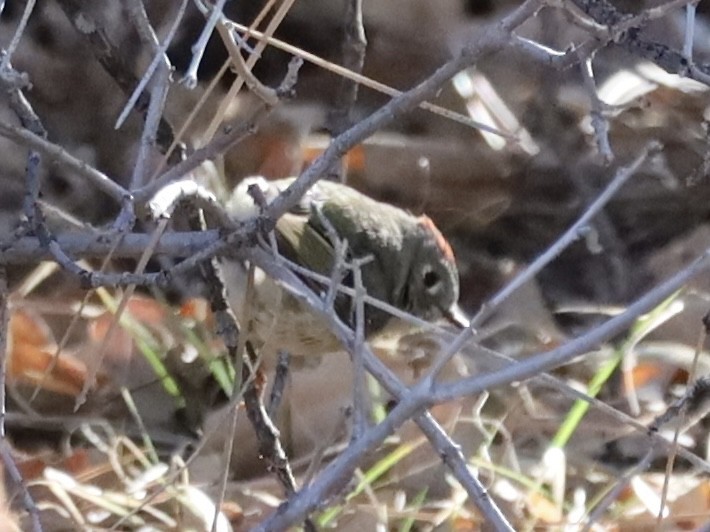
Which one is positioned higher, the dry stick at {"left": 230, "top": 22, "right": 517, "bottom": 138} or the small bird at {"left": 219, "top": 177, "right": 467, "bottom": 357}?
the dry stick at {"left": 230, "top": 22, "right": 517, "bottom": 138}

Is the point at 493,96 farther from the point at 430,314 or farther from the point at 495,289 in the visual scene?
the point at 430,314

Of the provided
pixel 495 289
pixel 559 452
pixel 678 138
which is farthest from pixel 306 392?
pixel 678 138

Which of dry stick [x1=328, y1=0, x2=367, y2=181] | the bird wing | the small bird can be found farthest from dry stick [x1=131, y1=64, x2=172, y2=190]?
dry stick [x1=328, y1=0, x2=367, y2=181]

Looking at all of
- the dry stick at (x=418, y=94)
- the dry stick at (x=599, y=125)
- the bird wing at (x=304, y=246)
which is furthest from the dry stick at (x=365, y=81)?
the bird wing at (x=304, y=246)

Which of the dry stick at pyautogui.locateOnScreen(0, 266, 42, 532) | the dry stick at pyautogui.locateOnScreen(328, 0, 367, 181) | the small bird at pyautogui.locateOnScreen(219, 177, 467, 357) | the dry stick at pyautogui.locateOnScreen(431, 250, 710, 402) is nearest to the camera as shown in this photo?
the dry stick at pyautogui.locateOnScreen(431, 250, 710, 402)

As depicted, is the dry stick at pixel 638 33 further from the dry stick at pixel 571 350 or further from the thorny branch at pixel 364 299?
the dry stick at pixel 571 350

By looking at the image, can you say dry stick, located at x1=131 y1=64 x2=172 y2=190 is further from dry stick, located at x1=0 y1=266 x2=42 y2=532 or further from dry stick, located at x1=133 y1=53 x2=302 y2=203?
dry stick, located at x1=0 y1=266 x2=42 y2=532

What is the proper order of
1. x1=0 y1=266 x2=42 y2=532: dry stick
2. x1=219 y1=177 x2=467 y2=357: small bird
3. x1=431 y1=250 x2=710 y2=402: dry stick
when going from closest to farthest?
x1=431 y1=250 x2=710 y2=402: dry stick → x1=0 y1=266 x2=42 y2=532: dry stick → x1=219 y1=177 x2=467 y2=357: small bird

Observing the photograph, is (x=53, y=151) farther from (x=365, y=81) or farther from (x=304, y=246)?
(x=304, y=246)
